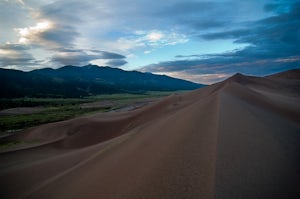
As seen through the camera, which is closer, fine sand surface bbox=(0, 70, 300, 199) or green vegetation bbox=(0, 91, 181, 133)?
fine sand surface bbox=(0, 70, 300, 199)

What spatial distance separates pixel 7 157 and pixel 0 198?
33.5ft

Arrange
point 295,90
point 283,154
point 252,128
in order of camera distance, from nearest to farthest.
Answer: point 283,154 → point 252,128 → point 295,90

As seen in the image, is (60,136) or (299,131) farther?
(60,136)

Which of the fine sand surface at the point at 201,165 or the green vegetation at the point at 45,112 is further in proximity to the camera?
the green vegetation at the point at 45,112

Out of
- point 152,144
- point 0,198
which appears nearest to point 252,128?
point 152,144

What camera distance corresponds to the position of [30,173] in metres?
10.7

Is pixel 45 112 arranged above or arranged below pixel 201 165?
below

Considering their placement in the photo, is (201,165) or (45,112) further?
(45,112)

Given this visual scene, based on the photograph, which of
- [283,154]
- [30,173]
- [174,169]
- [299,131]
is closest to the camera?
[174,169]

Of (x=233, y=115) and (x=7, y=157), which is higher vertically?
(x=233, y=115)

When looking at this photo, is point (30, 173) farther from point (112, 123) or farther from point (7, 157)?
point (112, 123)

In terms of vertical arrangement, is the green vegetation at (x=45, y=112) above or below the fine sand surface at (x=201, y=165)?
below

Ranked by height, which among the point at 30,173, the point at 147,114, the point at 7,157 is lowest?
the point at 7,157

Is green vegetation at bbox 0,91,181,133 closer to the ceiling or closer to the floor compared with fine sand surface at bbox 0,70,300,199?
closer to the floor
